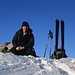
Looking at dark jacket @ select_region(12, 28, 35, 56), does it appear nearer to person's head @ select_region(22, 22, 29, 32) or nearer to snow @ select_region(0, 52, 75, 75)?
person's head @ select_region(22, 22, 29, 32)

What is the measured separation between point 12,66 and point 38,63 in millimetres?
691

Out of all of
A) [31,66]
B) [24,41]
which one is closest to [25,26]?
[24,41]

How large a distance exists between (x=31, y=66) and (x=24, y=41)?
389 centimetres

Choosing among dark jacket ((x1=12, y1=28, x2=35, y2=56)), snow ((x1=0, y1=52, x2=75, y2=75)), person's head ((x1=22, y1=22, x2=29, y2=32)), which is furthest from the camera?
dark jacket ((x1=12, y1=28, x2=35, y2=56))

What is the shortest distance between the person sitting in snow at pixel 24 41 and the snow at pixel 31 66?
283 centimetres

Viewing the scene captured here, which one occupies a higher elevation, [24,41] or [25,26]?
[25,26]

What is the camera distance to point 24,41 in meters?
10.8

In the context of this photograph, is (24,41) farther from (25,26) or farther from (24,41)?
(25,26)

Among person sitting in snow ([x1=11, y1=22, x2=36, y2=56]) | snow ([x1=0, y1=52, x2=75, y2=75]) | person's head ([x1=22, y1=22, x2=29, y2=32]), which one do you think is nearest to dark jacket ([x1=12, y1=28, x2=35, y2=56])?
person sitting in snow ([x1=11, y1=22, x2=36, y2=56])

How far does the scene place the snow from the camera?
646 cm

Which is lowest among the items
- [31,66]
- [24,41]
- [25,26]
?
[31,66]

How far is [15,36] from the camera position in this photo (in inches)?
425

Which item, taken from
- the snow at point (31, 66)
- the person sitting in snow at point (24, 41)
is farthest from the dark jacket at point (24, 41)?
the snow at point (31, 66)

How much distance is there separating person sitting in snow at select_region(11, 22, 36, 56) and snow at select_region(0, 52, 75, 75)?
9.29 ft
